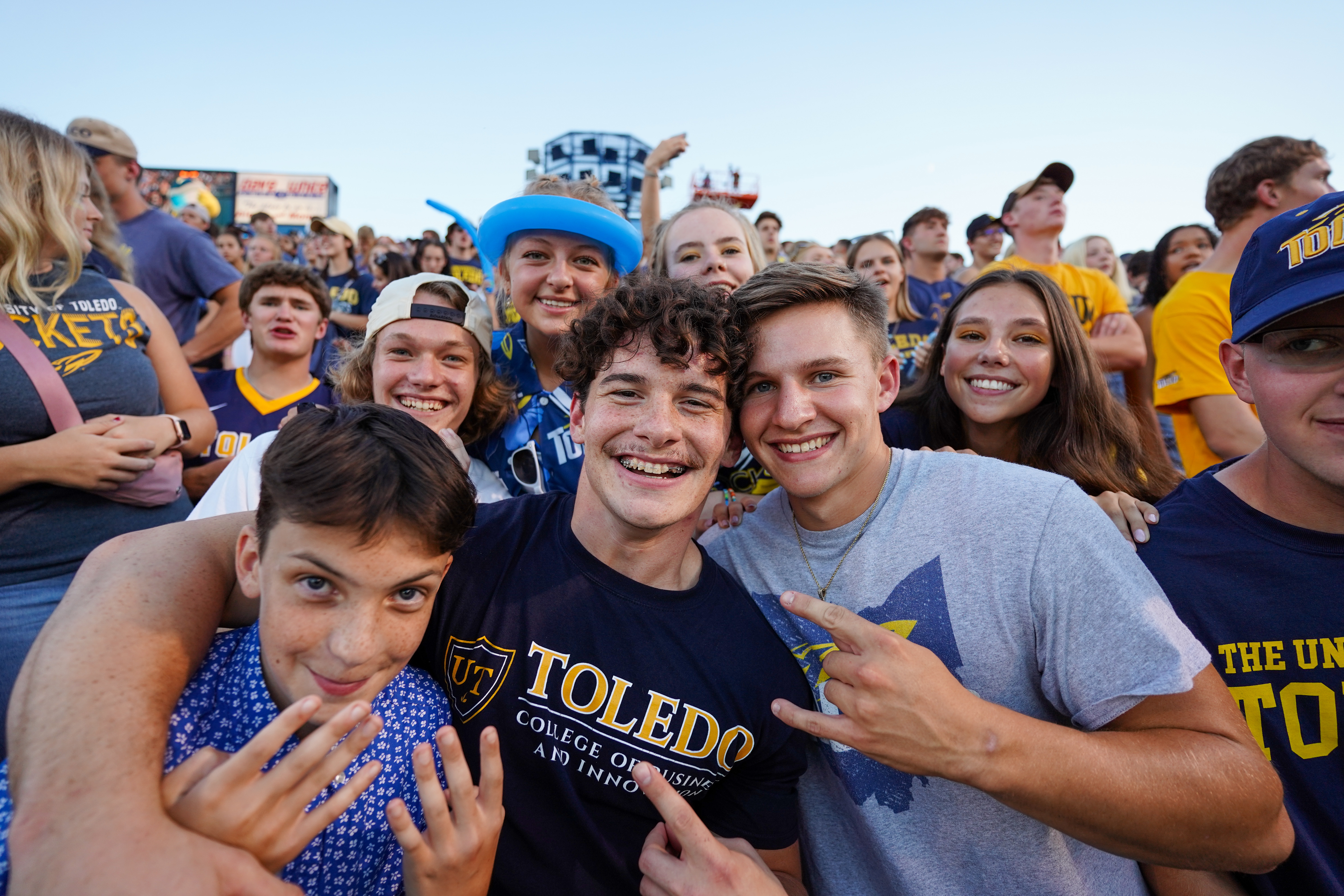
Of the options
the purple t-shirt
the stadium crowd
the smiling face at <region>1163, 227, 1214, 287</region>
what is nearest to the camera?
the stadium crowd

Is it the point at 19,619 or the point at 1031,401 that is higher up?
the point at 1031,401

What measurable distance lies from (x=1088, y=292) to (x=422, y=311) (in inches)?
161

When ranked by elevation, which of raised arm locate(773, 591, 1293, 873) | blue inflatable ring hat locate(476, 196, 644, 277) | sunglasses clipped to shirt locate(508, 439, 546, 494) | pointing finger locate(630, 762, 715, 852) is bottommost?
pointing finger locate(630, 762, 715, 852)

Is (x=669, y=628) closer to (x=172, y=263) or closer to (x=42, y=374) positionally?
(x=42, y=374)

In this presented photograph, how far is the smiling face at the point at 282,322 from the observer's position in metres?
3.64

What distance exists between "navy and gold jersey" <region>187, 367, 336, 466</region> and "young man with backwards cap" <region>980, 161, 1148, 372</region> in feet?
12.2

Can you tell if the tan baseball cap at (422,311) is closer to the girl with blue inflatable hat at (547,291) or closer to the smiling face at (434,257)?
the girl with blue inflatable hat at (547,291)

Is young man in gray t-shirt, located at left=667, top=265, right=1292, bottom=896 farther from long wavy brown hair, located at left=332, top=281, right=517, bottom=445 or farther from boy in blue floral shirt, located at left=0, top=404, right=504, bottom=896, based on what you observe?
long wavy brown hair, located at left=332, top=281, right=517, bottom=445

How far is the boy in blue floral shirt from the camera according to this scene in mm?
1297

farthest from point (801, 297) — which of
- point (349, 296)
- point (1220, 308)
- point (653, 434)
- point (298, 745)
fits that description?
point (349, 296)

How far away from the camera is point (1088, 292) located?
14.7ft

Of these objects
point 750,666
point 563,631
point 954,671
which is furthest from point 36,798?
point 954,671

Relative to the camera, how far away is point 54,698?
1.34 m

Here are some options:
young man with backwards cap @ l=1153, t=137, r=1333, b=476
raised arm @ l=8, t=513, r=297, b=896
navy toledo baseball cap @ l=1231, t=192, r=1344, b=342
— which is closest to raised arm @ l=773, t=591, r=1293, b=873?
navy toledo baseball cap @ l=1231, t=192, r=1344, b=342
